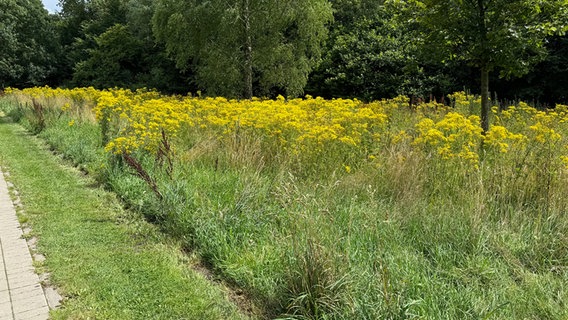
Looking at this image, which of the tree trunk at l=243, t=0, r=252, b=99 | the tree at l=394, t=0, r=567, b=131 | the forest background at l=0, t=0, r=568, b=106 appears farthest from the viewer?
the tree trunk at l=243, t=0, r=252, b=99

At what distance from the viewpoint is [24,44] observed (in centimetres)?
3397

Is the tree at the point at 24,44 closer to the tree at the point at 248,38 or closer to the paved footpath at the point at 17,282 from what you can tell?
the tree at the point at 248,38

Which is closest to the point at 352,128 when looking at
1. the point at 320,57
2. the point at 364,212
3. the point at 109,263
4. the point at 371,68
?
the point at 364,212

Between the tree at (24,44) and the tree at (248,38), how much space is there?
78.8ft

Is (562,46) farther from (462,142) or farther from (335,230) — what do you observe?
(335,230)

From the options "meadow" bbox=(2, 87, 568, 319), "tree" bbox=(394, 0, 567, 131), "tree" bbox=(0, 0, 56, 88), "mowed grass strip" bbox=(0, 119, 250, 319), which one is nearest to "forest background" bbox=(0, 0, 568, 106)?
"tree" bbox=(394, 0, 567, 131)

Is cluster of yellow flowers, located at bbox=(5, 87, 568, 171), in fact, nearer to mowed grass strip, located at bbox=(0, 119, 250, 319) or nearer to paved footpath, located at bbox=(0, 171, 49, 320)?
mowed grass strip, located at bbox=(0, 119, 250, 319)

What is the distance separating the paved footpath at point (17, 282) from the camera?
295cm

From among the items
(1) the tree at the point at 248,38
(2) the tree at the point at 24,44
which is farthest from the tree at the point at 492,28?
(2) the tree at the point at 24,44

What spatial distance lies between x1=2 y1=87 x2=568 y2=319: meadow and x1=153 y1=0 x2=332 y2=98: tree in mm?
8590

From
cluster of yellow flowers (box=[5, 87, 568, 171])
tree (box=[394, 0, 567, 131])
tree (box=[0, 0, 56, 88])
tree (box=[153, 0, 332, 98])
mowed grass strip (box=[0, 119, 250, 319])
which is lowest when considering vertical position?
mowed grass strip (box=[0, 119, 250, 319])

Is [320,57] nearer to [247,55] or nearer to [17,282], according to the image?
[247,55]

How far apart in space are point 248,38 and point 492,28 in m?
10.6

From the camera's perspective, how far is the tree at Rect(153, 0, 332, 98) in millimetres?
14633
